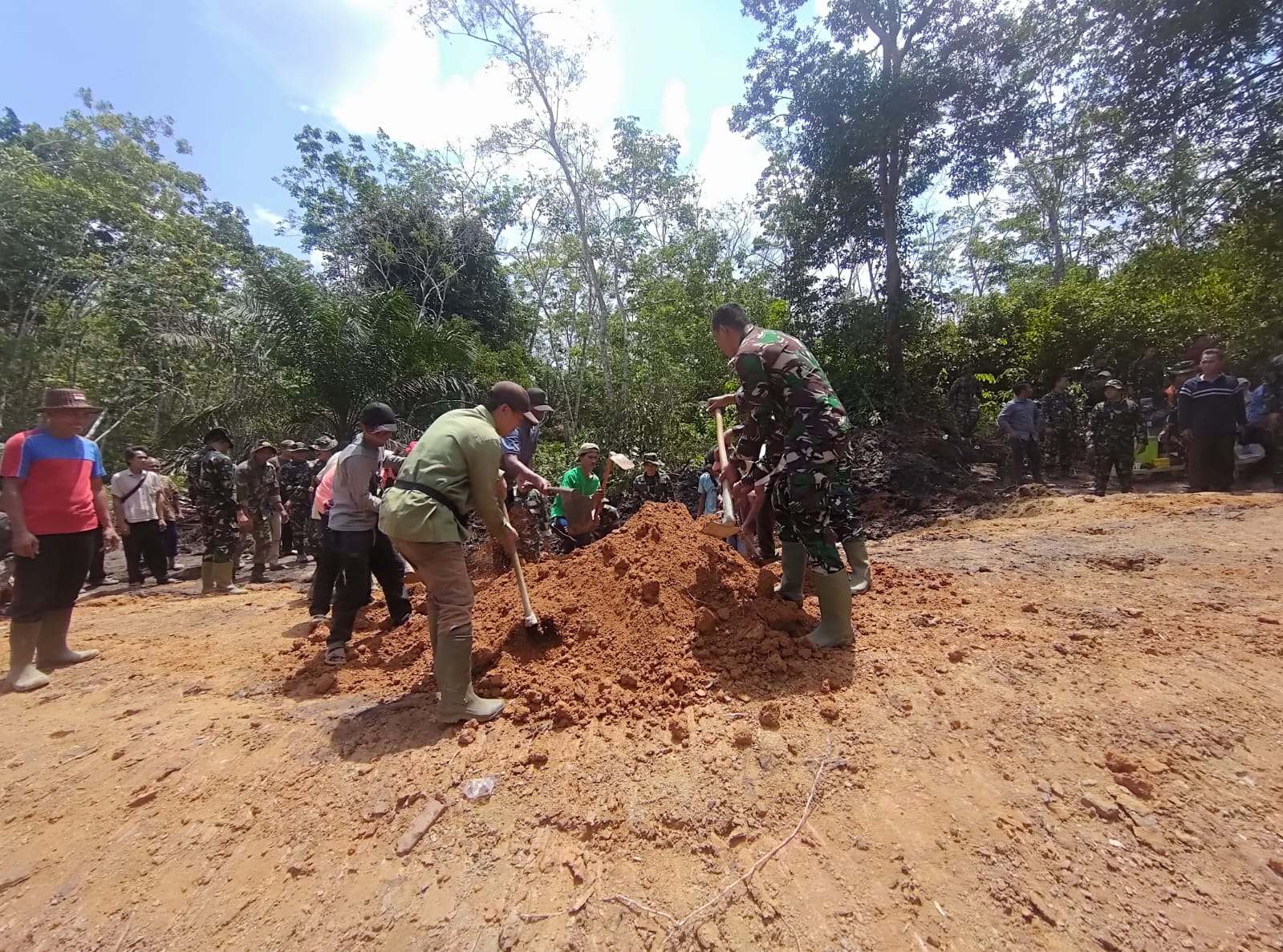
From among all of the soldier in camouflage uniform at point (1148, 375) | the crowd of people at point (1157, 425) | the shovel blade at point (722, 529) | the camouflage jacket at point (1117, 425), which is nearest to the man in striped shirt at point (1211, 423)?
the crowd of people at point (1157, 425)

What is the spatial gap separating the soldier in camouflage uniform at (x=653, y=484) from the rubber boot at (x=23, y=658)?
5.77 metres

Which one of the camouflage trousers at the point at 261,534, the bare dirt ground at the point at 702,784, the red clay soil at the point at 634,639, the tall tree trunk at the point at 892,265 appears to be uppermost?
the tall tree trunk at the point at 892,265

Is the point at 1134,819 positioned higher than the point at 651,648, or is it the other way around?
the point at 651,648

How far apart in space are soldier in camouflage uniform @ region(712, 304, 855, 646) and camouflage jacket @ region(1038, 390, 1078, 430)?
31.3 feet

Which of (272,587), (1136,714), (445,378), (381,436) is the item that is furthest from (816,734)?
(445,378)

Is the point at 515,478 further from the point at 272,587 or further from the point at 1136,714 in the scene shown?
the point at 272,587

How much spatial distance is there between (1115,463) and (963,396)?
→ 4.67m

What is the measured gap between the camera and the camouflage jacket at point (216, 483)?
22.5 feet

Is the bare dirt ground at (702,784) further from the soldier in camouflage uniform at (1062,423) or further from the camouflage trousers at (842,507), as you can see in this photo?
the soldier in camouflage uniform at (1062,423)

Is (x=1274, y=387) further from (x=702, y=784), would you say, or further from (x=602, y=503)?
(x=702, y=784)

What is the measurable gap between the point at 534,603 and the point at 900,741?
2.16 m

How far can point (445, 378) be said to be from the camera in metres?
11.0

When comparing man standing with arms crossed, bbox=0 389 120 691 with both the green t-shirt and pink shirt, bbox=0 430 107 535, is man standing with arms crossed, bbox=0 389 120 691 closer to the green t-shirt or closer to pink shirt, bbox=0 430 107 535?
pink shirt, bbox=0 430 107 535

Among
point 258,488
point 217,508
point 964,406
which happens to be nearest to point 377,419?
point 217,508
